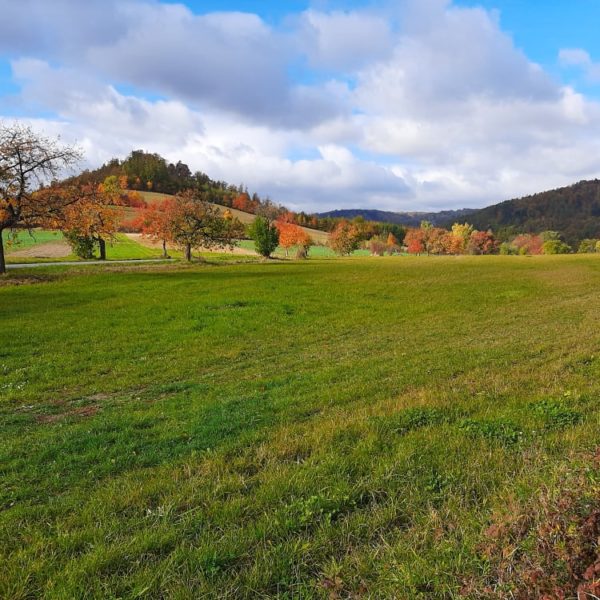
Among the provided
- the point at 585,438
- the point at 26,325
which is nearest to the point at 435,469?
the point at 585,438

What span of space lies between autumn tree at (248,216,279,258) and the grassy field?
8568 cm

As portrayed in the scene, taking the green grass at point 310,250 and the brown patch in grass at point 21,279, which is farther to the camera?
the green grass at point 310,250

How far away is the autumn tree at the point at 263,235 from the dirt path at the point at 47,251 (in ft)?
133

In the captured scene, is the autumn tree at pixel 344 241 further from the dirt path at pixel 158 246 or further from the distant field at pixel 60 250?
the distant field at pixel 60 250

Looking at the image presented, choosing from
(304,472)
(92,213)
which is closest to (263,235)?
(92,213)

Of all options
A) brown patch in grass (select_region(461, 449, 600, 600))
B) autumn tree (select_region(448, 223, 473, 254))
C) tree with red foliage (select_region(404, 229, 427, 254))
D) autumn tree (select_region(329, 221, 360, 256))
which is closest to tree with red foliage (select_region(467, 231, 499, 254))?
autumn tree (select_region(448, 223, 473, 254))

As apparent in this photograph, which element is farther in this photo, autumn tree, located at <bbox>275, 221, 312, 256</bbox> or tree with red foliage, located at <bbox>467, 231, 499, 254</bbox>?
tree with red foliage, located at <bbox>467, 231, 499, 254</bbox>

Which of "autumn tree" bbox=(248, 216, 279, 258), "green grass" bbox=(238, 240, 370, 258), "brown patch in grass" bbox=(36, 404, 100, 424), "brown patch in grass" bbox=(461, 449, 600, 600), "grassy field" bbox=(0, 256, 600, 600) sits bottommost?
"brown patch in grass" bbox=(36, 404, 100, 424)

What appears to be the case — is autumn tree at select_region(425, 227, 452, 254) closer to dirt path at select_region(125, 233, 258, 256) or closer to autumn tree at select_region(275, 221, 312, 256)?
autumn tree at select_region(275, 221, 312, 256)

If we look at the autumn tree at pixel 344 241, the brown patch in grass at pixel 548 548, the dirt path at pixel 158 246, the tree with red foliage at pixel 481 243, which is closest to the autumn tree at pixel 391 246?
the autumn tree at pixel 344 241

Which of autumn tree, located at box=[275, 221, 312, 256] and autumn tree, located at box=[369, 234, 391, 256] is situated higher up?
autumn tree, located at box=[275, 221, 312, 256]

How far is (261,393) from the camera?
10742mm

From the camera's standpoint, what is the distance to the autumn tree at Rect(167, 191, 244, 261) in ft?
220

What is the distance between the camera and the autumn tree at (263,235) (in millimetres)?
99938
